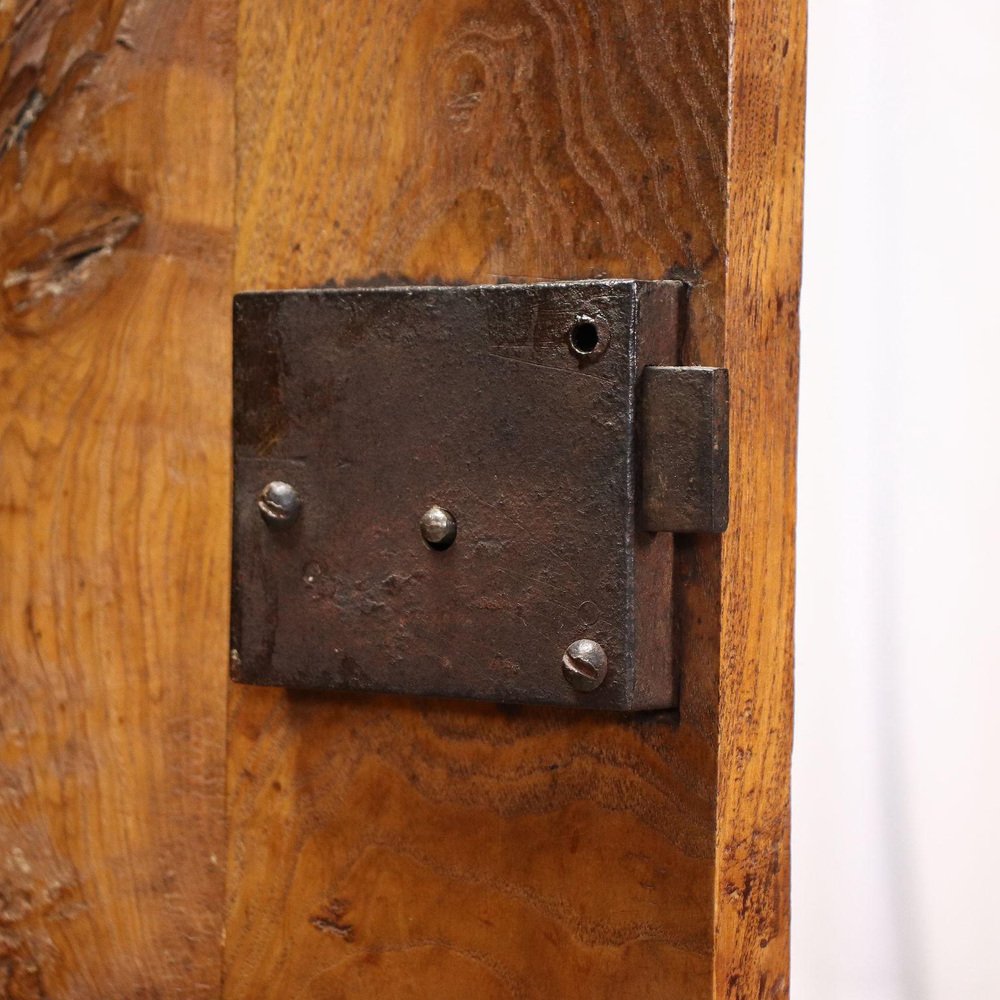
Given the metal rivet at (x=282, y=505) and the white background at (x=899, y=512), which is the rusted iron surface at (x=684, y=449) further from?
the white background at (x=899, y=512)

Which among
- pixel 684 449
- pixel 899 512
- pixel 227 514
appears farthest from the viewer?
pixel 899 512

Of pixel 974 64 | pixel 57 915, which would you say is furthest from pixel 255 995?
pixel 974 64

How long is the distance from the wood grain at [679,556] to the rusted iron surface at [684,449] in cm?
2

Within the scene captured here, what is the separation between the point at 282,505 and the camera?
55cm

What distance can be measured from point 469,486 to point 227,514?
13 cm

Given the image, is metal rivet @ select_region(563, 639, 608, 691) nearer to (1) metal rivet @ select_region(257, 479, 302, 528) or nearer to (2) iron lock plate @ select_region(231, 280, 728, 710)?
(2) iron lock plate @ select_region(231, 280, 728, 710)

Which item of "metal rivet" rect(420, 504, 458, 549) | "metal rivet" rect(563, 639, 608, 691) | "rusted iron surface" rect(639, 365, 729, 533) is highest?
"rusted iron surface" rect(639, 365, 729, 533)

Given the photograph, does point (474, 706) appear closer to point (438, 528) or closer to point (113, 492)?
point (438, 528)

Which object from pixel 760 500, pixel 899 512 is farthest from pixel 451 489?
pixel 899 512

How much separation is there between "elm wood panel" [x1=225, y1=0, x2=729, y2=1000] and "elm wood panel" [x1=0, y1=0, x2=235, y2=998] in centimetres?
3

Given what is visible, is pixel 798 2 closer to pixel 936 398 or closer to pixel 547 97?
pixel 547 97

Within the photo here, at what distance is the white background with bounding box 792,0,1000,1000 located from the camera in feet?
2.65

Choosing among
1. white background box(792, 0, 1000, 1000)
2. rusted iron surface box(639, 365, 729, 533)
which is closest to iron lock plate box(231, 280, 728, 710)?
rusted iron surface box(639, 365, 729, 533)

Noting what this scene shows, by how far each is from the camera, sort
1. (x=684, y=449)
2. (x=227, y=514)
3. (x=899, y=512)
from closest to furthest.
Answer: (x=684, y=449) < (x=227, y=514) < (x=899, y=512)
